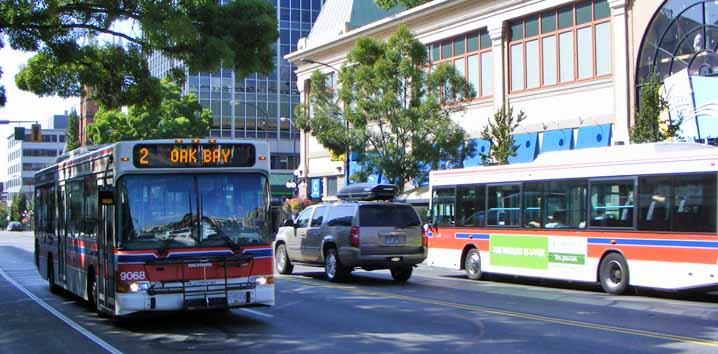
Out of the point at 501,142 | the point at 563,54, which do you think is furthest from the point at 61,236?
the point at 563,54

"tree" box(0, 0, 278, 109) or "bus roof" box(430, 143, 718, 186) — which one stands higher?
"tree" box(0, 0, 278, 109)

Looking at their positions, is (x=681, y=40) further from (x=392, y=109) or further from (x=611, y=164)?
(x=611, y=164)

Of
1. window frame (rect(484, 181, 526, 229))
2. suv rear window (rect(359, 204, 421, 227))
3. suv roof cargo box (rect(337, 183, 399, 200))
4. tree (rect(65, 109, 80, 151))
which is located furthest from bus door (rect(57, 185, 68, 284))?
tree (rect(65, 109, 80, 151))

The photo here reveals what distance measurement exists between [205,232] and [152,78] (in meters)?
7.92

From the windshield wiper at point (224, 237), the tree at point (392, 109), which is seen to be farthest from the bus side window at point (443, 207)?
the windshield wiper at point (224, 237)

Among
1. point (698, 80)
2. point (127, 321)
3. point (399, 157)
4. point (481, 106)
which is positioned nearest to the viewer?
point (127, 321)

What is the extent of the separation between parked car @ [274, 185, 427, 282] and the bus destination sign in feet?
23.8

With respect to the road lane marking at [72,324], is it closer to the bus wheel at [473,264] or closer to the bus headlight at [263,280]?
the bus headlight at [263,280]

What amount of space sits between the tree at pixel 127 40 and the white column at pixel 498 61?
20.9 m

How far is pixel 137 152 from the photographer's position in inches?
470

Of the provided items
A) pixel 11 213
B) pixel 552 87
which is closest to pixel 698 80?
pixel 552 87

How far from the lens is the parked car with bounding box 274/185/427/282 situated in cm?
1938

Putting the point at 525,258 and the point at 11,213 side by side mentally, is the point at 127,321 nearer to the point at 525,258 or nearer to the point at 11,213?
the point at 525,258

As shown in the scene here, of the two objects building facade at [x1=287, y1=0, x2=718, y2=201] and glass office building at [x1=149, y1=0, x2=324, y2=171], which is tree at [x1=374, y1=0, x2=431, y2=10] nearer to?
building facade at [x1=287, y1=0, x2=718, y2=201]
